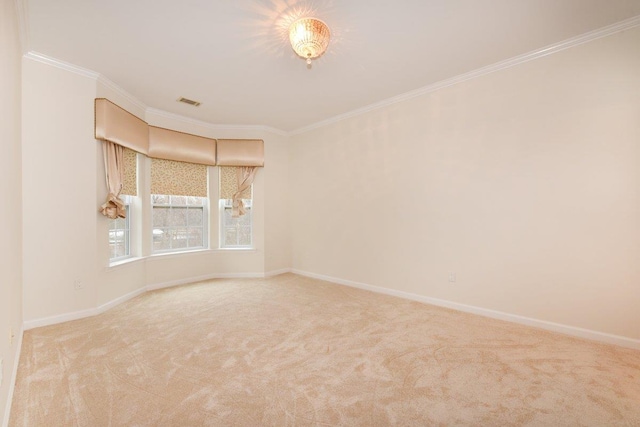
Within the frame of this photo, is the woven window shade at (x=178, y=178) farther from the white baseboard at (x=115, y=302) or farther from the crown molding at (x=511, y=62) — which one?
the crown molding at (x=511, y=62)

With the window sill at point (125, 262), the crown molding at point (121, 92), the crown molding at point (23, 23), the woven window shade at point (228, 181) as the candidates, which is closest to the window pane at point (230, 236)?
the woven window shade at point (228, 181)

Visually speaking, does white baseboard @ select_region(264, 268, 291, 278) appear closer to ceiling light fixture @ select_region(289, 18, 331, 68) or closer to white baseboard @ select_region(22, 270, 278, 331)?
white baseboard @ select_region(22, 270, 278, 331)

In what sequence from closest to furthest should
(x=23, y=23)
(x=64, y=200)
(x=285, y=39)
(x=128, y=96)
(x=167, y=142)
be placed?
1. (x=23, y=23)
2. (x=285, y=39)
3. (x=64, y=200)
4. (x=128, y=96)
5. (x=167, y=142)

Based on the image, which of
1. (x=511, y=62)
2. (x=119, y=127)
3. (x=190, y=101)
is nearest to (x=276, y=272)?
(x=190, y=101)

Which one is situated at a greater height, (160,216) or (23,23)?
(23,23)

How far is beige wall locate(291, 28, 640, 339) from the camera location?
2.62 meters

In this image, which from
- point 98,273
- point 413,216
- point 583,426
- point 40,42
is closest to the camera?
point 583,426

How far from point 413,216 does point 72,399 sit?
385cm

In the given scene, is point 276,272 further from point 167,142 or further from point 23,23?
point 23,23

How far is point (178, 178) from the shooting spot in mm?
4855

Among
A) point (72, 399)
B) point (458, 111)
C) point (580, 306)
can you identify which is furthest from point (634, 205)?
point (72, 399)

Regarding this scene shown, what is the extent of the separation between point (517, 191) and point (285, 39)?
9.66ft

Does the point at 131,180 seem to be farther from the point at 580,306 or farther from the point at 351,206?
the point at 580,306

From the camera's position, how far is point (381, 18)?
97.0 inches
